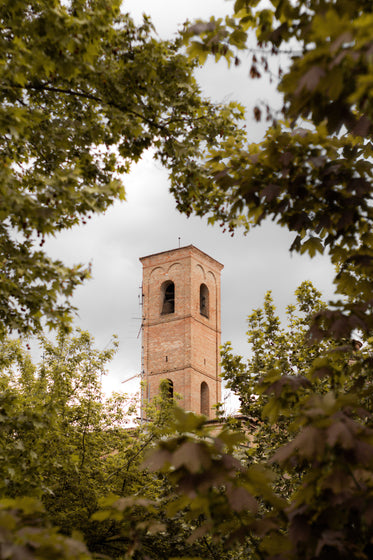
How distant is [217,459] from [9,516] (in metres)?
1.06

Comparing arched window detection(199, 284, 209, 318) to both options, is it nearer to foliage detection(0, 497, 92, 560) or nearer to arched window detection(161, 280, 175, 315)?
arched window detection(161, 280, 175, 315)

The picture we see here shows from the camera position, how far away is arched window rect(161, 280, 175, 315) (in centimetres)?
4131

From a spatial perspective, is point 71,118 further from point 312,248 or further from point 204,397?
point 204,397

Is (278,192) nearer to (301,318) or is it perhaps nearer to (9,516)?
(9,516)

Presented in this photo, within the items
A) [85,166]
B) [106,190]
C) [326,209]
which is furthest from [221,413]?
[326,209]

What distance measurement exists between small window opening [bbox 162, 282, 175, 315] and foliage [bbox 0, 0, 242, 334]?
3412 cm

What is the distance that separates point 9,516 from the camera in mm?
2529

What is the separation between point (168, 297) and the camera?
4228 centimetres

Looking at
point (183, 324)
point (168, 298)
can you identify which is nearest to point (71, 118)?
point (183, 324)

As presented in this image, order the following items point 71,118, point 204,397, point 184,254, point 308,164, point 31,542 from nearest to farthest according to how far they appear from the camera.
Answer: point 31,542 < point 308,164 < point 71,118 < point 204,397 < point 184,254

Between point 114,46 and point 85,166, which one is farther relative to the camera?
point 85,166

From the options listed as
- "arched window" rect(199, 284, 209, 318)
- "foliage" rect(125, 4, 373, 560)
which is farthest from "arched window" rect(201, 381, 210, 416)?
"foliage" rect(125, 4, 373, 560)

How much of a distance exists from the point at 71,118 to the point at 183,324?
33.3 meters

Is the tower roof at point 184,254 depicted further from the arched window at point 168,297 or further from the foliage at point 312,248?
the foliage at point 312,248
